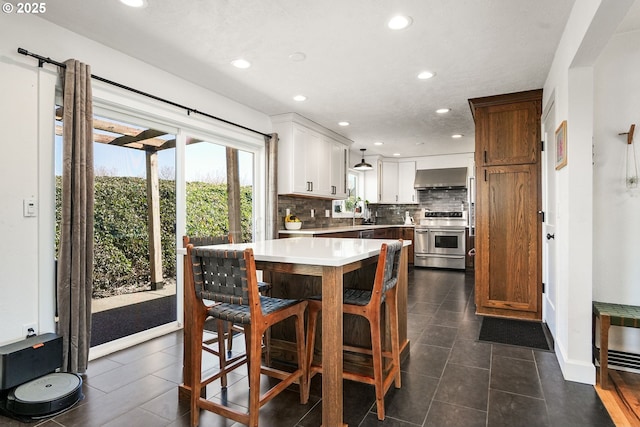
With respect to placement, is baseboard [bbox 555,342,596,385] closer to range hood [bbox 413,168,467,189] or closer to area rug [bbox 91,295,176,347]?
area rug [bbox 91,295,176,347]

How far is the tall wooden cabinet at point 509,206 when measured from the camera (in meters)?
3.61

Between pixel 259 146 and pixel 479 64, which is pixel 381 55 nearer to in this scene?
pixel 479 64

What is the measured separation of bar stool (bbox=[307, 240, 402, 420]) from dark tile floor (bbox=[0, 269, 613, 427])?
125mm

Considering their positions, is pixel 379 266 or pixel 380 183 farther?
pixel 380 183

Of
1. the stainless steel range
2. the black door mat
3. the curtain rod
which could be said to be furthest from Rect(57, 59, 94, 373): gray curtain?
the stainless steel range

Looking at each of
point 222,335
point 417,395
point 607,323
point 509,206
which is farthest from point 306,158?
point 607,323

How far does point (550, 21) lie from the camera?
7.77 ft

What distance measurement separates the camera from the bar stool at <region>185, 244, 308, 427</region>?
158cm

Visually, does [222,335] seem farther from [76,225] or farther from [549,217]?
[549,217]

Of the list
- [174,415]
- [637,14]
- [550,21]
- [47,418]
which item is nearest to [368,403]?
[174,415]

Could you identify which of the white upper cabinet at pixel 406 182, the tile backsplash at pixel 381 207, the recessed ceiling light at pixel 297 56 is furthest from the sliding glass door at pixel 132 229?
the white upper cabinet at pixel 406 182

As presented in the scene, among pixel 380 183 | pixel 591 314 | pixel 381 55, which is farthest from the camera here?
pixel 380 183

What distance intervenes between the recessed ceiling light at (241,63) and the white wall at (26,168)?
115 centimetres

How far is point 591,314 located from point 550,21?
2.00 m
